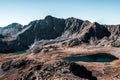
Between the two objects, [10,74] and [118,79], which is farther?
[10,74]

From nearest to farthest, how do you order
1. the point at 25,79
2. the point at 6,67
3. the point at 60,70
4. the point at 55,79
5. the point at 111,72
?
the point at 55,79, the point at 60,70, the point at 25,79, the point at 111,72, the point at 6,67

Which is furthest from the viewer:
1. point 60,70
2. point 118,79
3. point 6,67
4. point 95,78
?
point 6,67

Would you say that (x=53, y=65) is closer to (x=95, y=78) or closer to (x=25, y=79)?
(x=25, y=79)

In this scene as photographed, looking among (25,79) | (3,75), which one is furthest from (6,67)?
(25,79)

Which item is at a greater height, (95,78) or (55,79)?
(55,79)

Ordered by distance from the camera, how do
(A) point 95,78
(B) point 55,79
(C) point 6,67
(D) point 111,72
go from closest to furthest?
(B) point 55,79, (A) point 95,78, (D) point 111,72, (C) point 6,67

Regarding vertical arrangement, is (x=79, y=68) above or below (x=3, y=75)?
above

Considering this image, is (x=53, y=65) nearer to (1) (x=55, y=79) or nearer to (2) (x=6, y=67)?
(1) (x=55, y=79)

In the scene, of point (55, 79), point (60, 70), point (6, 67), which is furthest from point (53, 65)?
point (6, 67)

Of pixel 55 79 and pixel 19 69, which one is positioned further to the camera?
pixel 19 69
